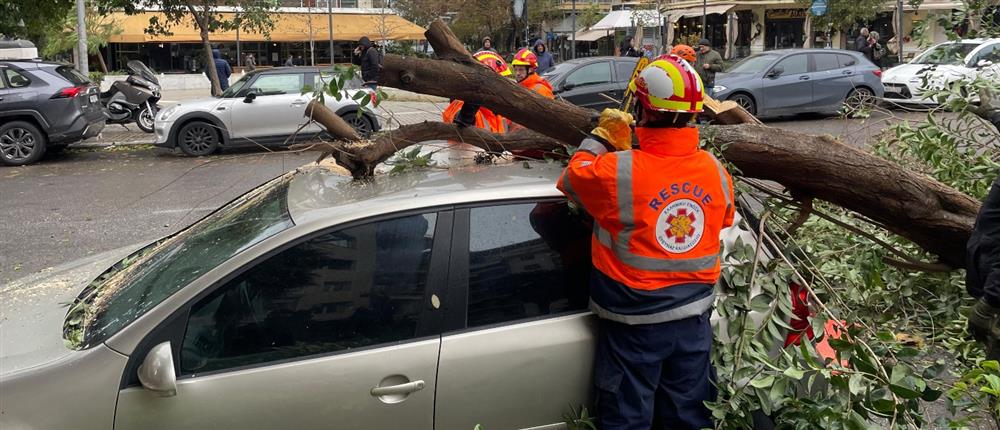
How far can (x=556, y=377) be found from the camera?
293 centimetres

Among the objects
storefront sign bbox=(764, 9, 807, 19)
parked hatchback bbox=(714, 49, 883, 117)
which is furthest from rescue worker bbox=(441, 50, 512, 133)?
storefront sign bbox=(764, 9, 807, 19)

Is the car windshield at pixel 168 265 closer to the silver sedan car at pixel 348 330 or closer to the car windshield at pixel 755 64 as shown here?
the silver sedan car at pixel 348 330

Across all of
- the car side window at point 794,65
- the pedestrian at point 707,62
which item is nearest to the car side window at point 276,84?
the pedestrian at point 707,62

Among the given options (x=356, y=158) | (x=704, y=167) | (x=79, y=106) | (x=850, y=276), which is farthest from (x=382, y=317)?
(x=79, y=106)

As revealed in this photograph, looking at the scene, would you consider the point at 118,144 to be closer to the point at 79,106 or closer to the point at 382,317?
the point at 79,106

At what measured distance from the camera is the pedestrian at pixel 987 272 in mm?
2803

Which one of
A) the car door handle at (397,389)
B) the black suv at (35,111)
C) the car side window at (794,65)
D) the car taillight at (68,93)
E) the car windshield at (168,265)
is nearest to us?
the car door handle at (397,389)

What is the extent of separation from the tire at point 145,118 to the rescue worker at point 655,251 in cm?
1498

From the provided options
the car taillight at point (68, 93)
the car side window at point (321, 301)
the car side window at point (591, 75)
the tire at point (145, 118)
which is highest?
the car side window at point (591, 75)

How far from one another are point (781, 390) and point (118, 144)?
48.1ft

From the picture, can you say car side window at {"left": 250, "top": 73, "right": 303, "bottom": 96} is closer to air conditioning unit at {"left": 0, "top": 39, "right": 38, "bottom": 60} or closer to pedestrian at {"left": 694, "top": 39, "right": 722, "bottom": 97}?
air conditioning unit at {"left": 0, "top": 39, "right": 38, "bottom": 60}

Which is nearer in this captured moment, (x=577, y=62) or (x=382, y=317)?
(x=382, y=317)

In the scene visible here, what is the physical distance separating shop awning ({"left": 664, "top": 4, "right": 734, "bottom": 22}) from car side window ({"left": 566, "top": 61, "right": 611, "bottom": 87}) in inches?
1045

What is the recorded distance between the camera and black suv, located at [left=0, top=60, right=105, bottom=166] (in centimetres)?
1268
